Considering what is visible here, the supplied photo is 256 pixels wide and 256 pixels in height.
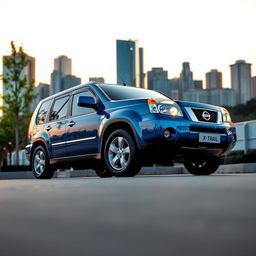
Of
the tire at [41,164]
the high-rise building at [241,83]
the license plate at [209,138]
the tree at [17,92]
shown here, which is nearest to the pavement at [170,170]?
the license plate at [209,138]

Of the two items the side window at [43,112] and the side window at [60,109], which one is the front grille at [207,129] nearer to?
the side window at [60,109]

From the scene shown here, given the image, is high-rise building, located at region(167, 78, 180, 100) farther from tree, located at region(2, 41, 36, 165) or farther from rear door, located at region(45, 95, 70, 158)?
rear door, located at region(45, 95, 70, 158)

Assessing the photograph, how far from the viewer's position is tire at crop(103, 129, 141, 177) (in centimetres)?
752

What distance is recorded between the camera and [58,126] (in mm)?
9773

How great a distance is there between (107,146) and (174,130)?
1.23 metres

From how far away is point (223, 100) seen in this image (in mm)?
168500

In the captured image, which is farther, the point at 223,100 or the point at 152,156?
the point at 223,100

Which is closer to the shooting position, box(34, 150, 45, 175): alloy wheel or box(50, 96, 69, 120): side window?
box(50, 96, 69, 120): side window

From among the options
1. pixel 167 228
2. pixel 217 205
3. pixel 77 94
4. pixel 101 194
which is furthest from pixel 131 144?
pixel 167 228

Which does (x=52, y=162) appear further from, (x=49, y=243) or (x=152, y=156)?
(x=49, y=243)

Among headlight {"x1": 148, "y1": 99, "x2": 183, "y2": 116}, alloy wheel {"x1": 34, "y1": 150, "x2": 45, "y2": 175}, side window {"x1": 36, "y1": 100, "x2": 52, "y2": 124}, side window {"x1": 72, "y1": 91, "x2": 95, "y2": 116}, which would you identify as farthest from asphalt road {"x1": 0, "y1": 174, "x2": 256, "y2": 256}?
side window {"x1": 36, "y1": 100, "x2": 52, "y2": 124}

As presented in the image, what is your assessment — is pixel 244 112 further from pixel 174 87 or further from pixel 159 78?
pixel 174 87

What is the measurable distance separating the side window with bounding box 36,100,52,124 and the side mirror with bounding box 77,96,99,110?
7.75 ft

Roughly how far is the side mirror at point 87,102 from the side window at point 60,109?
1333 millimetres
